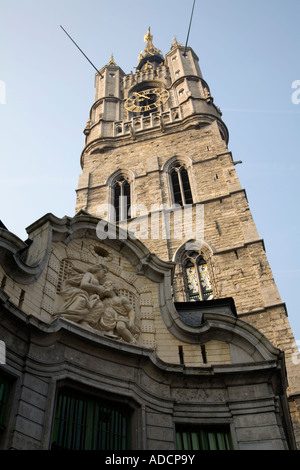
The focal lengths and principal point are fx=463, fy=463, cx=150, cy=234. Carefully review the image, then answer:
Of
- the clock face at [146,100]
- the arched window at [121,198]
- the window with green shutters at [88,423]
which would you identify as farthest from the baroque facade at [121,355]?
the clock face at [146,100]

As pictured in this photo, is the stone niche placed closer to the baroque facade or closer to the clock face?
the baroque facade

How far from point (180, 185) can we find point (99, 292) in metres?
13.8

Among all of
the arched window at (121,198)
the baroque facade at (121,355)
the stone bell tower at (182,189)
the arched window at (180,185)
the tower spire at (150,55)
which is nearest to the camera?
the baroque facade at (121,355)

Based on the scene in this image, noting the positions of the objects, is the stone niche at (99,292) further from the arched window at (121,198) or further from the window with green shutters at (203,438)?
the arched window at (121,198)

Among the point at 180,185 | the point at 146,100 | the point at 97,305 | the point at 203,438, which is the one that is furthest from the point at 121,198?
the point at 203,438

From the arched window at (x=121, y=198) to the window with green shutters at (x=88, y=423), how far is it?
14102mm

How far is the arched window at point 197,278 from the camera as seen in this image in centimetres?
1652

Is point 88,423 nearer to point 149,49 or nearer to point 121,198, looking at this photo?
point 121,198

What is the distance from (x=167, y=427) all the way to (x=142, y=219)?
1349 centimetres

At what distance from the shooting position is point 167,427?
7.69 m

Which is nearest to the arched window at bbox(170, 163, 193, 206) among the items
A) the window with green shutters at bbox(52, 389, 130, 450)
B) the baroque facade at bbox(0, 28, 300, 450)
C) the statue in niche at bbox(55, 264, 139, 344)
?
the baroque facade at bbox(0, 28, 300, 450)

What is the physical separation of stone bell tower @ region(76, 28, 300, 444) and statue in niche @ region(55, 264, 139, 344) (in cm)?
270
